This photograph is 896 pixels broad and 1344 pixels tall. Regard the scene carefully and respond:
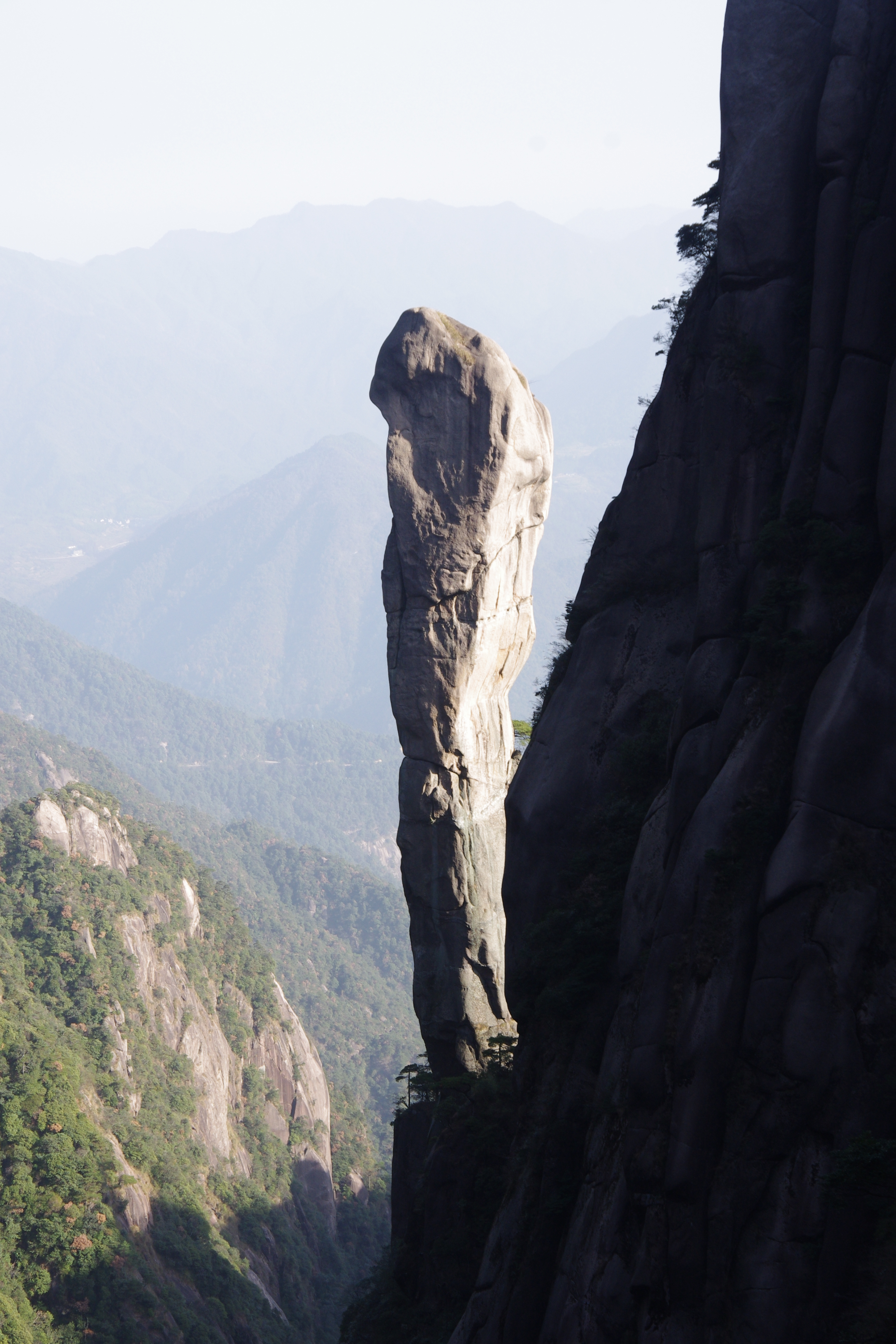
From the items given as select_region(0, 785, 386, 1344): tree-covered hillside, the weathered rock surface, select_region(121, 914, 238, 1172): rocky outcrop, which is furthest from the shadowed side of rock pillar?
select_region(121, 914, 238, 1172): rocky outcrop

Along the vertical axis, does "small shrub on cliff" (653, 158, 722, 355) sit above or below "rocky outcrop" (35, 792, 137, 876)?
below

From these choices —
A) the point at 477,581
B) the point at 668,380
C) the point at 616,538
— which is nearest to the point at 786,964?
the point at 616,538

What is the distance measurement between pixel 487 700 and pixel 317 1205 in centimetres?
5815

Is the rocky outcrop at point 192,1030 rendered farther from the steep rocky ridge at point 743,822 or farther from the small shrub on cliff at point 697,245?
the small shrub on cliff at point 697,245

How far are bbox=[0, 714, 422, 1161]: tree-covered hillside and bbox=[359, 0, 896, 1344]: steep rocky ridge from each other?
85.9 metres

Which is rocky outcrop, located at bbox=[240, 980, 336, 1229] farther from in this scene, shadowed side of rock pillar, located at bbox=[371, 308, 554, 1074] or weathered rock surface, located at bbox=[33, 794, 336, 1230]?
shadowed side of rock pillar, located at bbox=[371, 308, 554, 1074]

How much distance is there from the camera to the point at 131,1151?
175 ft

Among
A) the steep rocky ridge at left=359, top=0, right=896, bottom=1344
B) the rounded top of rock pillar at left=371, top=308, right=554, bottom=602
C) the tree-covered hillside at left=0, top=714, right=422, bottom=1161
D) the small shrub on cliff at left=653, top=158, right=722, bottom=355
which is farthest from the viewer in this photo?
the tree-covered hillside at left=0, top=714, right=422, bottom=1161

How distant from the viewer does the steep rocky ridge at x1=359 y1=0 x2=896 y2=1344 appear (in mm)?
10703

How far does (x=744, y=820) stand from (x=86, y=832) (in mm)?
67179

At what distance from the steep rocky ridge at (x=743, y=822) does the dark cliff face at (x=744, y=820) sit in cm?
3

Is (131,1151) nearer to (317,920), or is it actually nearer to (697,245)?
(697,245)

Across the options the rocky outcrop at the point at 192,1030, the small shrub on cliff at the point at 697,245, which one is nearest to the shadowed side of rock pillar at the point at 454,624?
the small shrub on cliff at the point at 697,245

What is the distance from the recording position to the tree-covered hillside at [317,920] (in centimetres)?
11231
